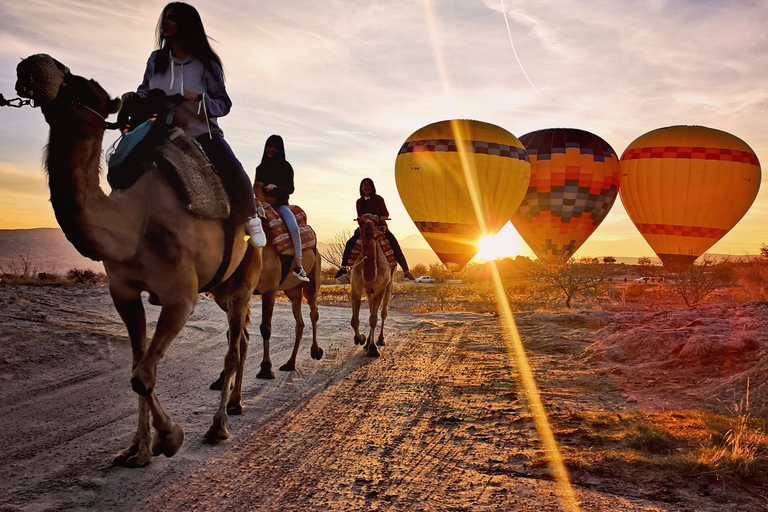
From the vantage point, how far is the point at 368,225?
1166 cm

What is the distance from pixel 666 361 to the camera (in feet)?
32.2

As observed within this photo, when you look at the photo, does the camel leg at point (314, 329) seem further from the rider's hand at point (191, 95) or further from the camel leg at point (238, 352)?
the rider's hand at point (191, 95)

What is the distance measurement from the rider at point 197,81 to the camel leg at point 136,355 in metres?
1.16

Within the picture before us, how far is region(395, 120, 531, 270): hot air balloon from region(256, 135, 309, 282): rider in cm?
2406

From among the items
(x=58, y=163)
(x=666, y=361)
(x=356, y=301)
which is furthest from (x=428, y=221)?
(x=58, y=163)

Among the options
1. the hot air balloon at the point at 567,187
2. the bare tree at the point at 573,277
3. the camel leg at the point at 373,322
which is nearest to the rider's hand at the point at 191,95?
the camel leg at the point at 373,322

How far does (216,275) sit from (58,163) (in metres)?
1.56

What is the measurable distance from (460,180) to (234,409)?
27205mm

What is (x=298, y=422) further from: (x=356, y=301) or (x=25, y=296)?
(x=25, y=296)

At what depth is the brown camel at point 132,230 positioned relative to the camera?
3.74 meters

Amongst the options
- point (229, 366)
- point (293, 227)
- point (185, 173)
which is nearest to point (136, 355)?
point (229, 366)

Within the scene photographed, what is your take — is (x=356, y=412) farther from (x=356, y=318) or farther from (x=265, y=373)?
Answer: (x=356, y=318)

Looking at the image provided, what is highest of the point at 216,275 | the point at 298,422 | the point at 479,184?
the point at 479,184

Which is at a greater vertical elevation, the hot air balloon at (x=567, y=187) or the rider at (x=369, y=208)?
the hot air balloon at (x=567, y=187)
